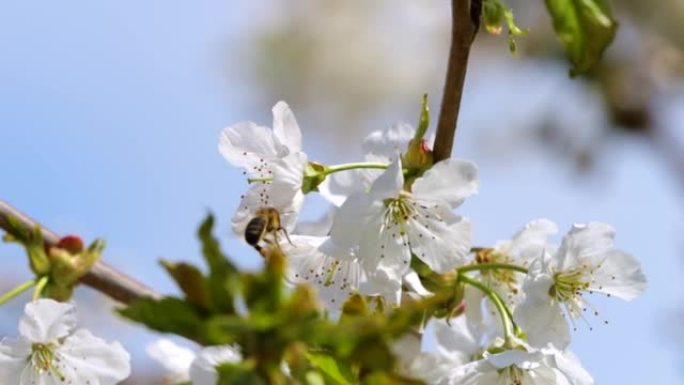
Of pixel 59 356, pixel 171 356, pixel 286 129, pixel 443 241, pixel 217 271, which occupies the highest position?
pixel 217 271

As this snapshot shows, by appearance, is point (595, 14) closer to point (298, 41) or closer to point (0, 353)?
point (0, 353)

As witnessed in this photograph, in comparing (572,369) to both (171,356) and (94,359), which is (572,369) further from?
(171,356)

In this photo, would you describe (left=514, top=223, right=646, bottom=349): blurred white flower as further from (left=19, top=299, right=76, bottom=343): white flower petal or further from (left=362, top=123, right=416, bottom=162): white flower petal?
(left=19, top=299, right=76, bottom=343): white flower petal

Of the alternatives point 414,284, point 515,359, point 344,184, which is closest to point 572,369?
point 515,359

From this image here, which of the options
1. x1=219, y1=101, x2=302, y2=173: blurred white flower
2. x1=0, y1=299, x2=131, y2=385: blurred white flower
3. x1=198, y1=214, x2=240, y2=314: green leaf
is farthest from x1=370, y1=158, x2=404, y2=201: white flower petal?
x1=198, y1=214, x2=240, y2=314: green leaf

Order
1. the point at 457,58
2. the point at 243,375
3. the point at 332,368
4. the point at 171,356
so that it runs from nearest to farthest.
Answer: the point at 243,375 → the point at 332,368 → the point at 457,58 → the point at 171,356

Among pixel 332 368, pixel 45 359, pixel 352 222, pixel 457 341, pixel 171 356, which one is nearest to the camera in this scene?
pixel 332 368

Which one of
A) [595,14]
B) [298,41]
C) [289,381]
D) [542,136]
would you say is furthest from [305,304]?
[298,41]
